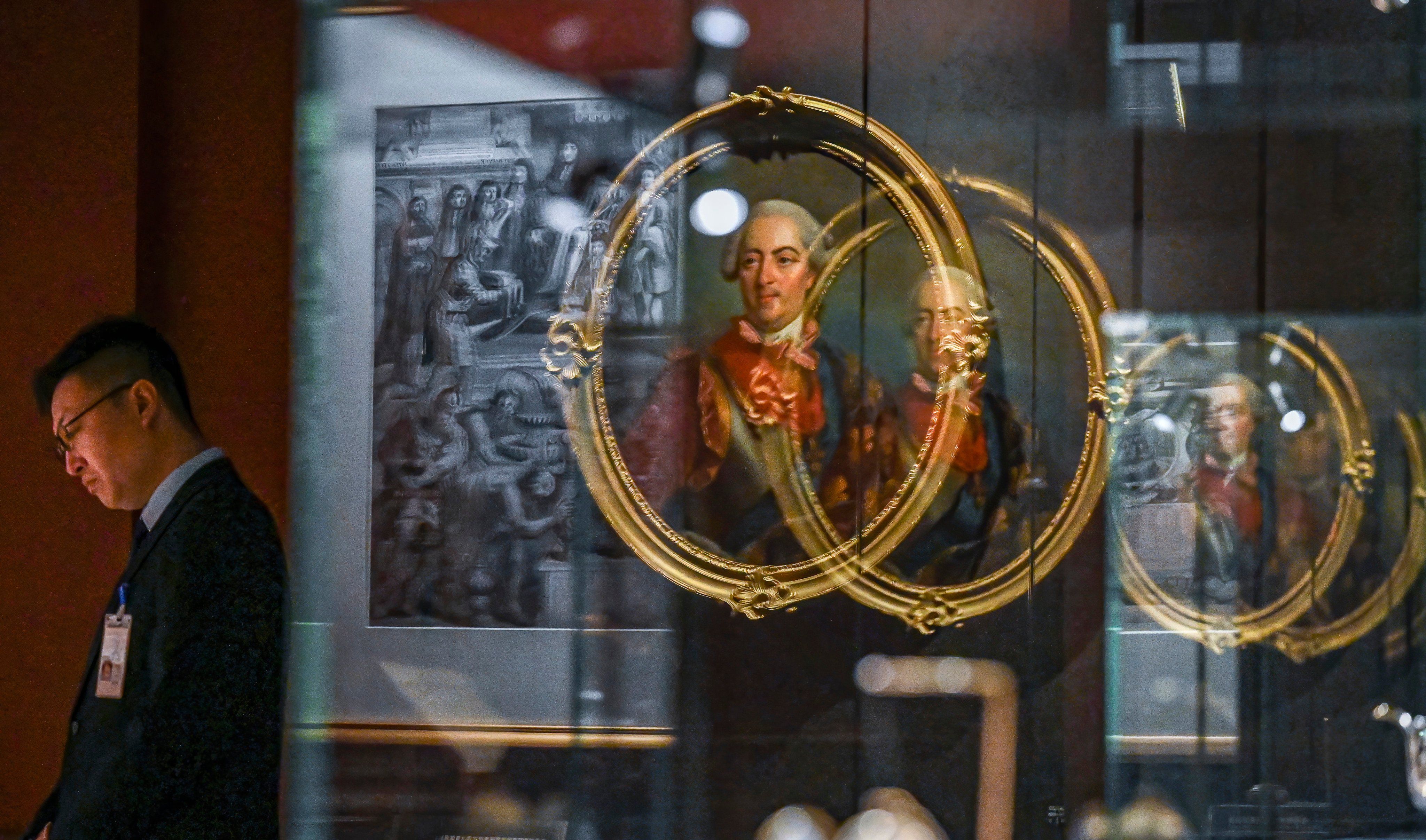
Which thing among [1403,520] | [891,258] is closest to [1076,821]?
[1403,520]

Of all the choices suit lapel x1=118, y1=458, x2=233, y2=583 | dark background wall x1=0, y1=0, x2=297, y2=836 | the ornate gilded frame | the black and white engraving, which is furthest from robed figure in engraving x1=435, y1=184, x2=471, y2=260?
the ornate gilded frame

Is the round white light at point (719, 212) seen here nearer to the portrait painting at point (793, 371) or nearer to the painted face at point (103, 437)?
the portrait painting at point (793, 371)

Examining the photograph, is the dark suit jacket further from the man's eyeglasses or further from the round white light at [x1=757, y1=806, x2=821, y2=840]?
the round white light at [x1=757, y1=806, x2=821, y2=840]

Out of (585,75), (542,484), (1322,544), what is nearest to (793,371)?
(542,484)

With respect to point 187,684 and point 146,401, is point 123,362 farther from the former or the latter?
point 187,684

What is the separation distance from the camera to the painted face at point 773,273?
11.4 feet

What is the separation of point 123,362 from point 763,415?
143cm

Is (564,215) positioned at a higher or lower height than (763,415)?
higher

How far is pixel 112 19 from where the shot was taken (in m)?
3.98

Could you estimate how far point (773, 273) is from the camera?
11.4 ft

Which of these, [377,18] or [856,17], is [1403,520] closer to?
[856,17]

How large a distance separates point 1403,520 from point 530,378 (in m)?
2.09

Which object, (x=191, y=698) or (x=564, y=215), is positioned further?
(x=564, y=215)

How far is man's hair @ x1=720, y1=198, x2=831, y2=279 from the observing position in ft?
11.4
